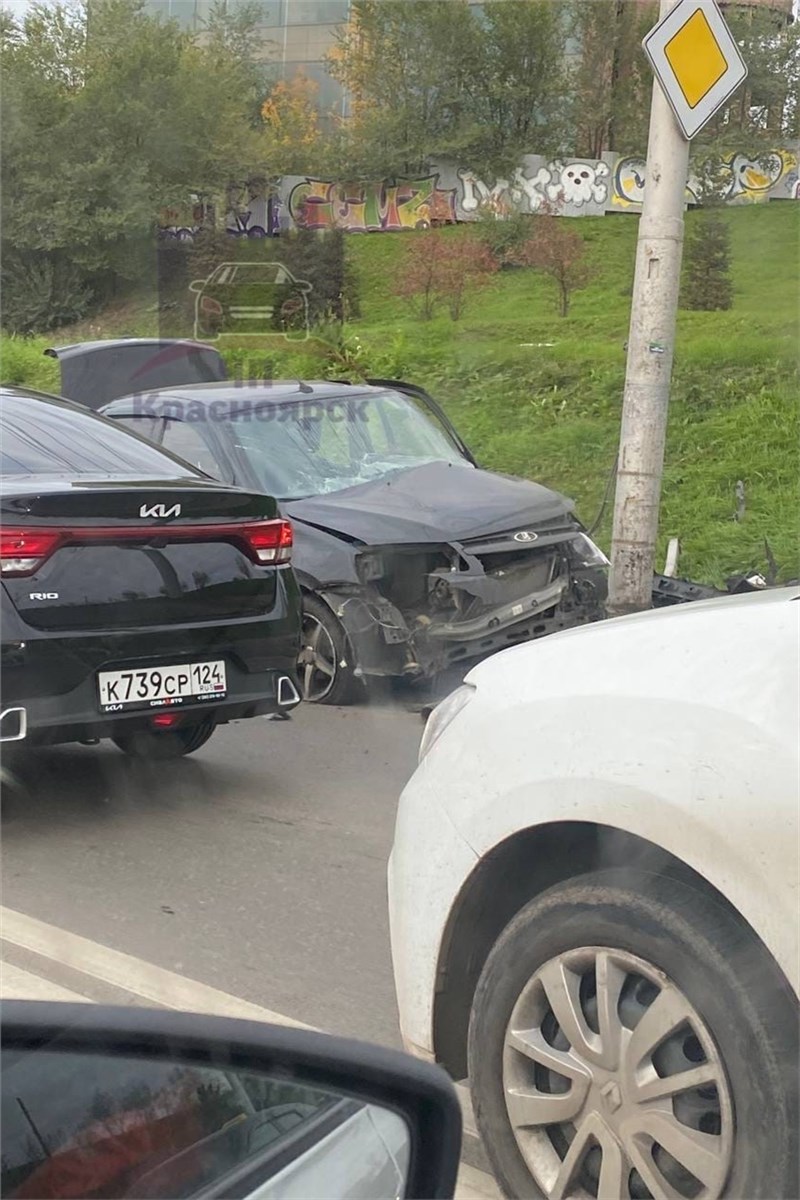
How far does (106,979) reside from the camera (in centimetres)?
359

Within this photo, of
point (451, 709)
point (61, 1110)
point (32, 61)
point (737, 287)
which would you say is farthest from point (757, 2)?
point (61, 1110)

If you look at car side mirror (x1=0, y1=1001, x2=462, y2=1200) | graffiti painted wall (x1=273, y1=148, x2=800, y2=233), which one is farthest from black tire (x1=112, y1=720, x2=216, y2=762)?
graffiti painted wall (x1=273, y1=148, x2=800, y2=233)

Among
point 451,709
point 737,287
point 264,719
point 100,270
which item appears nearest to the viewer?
point 451,709

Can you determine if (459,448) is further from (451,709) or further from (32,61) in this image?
(32,61)

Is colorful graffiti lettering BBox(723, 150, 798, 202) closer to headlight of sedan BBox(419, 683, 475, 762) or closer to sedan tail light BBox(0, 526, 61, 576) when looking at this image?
sedan tail light BBox(0, 526, 61, 576)

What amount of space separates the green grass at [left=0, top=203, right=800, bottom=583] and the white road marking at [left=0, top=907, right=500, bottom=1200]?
7481 millimetres

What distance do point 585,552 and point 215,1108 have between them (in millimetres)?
6446

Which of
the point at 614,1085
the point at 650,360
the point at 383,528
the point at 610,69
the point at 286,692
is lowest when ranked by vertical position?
the point at 286,692

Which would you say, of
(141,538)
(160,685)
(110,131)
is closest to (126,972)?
(160,685)

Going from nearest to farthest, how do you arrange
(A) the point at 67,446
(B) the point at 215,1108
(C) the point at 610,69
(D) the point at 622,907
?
(B) the point at 215,1108
(D) the point at 622,907
(A) the point at 67,446
(C) the point at 610,69

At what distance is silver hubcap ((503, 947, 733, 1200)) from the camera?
211 cm

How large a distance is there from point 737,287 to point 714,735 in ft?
55.8

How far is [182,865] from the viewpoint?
4.64 m

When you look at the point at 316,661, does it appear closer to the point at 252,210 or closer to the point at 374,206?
the point at 252,210
